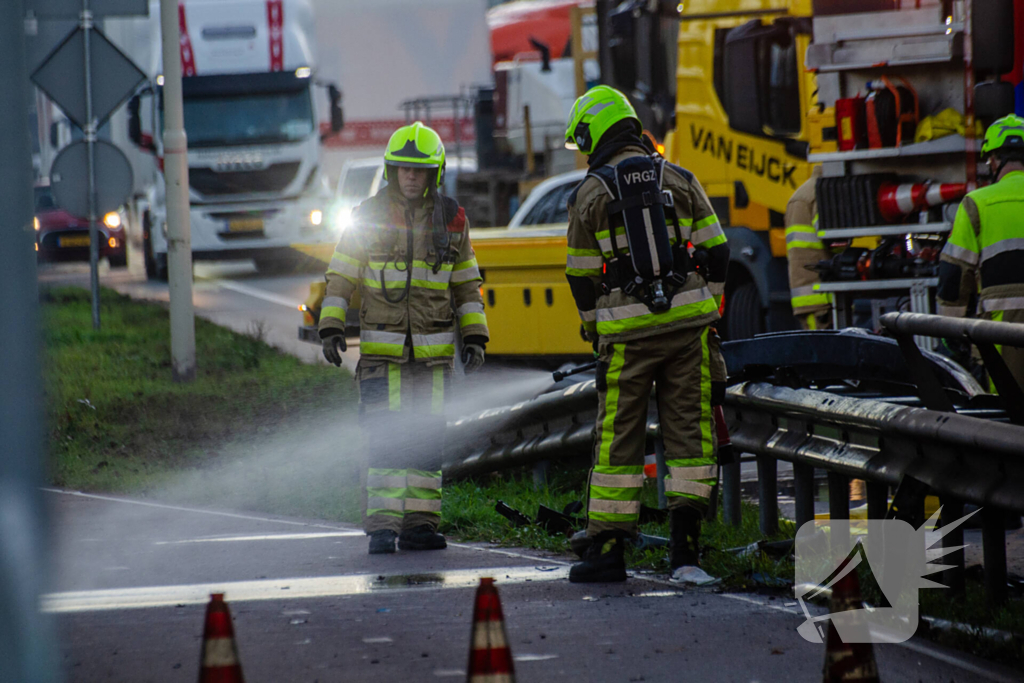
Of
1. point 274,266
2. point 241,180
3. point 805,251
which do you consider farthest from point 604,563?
point 274,266

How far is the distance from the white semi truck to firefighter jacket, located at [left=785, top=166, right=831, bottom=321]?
40.4 feet

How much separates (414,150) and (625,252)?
49.1 inches

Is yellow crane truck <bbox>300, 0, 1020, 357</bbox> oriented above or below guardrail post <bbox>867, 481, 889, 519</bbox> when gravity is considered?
above

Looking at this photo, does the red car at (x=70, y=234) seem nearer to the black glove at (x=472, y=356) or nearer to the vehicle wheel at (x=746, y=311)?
the vehicle wheel at (x=746, y=311)

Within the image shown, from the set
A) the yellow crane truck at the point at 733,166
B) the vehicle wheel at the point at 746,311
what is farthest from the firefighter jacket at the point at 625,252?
the vehicle wheel at the point at 746,311

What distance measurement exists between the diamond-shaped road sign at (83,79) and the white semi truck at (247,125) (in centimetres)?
848

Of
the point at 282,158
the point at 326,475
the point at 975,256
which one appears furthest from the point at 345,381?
the point at 282,158

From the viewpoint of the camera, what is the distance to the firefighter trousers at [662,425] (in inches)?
204

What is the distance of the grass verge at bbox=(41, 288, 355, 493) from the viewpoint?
27.5ft

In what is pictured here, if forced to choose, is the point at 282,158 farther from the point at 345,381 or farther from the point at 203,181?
the point at 345,381

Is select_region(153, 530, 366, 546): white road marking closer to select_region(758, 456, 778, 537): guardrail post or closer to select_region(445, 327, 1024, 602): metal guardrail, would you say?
select_region(445, 327, 1024, 602): metal guardrail

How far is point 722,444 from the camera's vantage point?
Answer: 5492mm

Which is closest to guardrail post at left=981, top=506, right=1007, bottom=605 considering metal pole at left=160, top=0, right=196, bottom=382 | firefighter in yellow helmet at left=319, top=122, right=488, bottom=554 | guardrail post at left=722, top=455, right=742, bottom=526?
guardrail post at left=722, top=455, right=742, bottom=526

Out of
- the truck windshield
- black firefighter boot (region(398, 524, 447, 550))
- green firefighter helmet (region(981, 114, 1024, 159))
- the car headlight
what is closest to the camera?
black firefighter boot (region(398, 524, 447, 550))
